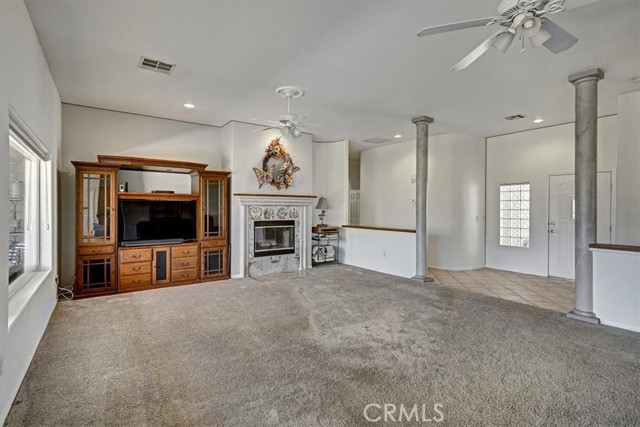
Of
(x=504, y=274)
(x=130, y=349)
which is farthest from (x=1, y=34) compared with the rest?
(x=504, y=274)

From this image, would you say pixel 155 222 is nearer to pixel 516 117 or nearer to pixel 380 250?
pixel 380 250

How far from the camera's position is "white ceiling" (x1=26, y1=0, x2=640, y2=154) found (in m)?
2.68

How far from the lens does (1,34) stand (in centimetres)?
203

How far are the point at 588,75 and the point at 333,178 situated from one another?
501cm

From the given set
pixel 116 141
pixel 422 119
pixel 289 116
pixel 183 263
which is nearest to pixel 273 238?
pixel 183 263

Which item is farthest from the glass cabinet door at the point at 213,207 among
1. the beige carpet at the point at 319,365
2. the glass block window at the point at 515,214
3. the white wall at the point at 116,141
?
the glass block window at the point at 515,214

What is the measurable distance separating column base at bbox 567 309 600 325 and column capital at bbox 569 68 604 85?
2.77m

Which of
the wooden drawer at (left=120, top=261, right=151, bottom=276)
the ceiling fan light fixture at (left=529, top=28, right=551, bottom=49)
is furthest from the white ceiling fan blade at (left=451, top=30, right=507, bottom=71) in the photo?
the wooden drawer at (left=120, top=261, right=151, bottom=276)

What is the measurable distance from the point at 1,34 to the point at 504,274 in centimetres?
769

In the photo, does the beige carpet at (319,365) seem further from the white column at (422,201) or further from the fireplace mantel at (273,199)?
the fireplace mantel at (273,199)

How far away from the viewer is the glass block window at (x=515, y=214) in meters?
6.68

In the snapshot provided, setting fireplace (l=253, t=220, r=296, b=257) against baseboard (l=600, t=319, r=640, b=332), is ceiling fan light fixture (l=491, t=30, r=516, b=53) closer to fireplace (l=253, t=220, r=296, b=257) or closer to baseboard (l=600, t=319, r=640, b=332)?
baseboard (l=600, t=319, r=640, b=332)

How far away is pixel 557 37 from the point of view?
7.52 ft

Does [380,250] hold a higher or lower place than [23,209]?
lower
